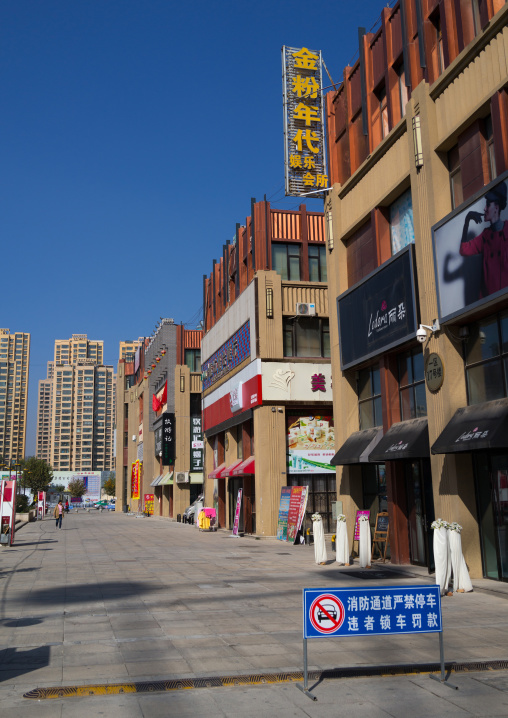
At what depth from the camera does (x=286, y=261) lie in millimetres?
37500

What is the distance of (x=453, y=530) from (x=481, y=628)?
376 cm

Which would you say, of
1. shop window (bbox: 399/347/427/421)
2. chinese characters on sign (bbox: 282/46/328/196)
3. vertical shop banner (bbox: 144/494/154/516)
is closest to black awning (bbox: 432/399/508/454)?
shop window (bbox: 399/347/427/421)

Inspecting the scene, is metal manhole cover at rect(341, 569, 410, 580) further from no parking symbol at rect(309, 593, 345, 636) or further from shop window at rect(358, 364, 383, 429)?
no parking symbol at rect(309, 593, 345, 636)

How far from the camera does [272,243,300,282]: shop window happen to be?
37.3 metres

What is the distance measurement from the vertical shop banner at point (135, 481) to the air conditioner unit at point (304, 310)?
63.5 meters

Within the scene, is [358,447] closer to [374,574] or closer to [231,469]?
[374,574]

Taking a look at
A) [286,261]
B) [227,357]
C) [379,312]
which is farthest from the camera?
[227,357]

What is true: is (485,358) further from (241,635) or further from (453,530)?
(241,635)

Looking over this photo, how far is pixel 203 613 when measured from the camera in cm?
1281

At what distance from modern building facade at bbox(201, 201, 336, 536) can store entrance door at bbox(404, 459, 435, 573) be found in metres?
14.2

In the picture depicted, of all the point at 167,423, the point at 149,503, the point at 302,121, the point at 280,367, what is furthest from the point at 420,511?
the point at 149,503

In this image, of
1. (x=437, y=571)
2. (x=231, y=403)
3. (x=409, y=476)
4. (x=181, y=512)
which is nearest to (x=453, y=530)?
(x=437, y=571)

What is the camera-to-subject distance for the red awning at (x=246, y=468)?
35719 mm

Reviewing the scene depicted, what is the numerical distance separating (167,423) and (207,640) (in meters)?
57.7
